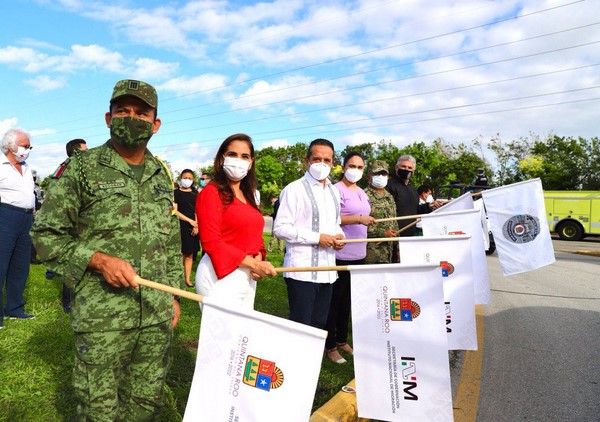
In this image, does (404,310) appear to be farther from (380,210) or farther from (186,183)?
(186,183)

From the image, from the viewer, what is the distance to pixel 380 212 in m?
4.95

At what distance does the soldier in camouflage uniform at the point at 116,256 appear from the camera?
2004mm

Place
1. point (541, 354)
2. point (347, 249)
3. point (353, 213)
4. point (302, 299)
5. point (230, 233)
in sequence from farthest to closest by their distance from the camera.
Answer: point (541, 354) → point (353, 213) → point (347, 249) → point (302, 299) → point (230, 233)

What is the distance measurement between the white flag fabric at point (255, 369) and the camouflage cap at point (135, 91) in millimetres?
1003

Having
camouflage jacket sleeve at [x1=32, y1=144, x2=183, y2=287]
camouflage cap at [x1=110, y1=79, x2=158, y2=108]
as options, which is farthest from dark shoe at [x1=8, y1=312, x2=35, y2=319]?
camouflage cap at [x1=110, y1=79, x2=158, y2=108]

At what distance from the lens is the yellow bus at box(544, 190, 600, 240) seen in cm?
2122

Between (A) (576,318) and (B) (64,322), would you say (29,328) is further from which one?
(A) (576,318)

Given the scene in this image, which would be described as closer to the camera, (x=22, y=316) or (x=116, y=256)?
(x=116, y=256)

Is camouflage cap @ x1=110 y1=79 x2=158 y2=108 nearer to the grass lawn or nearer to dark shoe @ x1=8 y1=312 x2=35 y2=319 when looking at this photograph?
the grass lawn

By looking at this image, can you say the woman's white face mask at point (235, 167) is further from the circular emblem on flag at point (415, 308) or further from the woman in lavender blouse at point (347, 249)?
the woman in lavender blouse at point (347, 249)

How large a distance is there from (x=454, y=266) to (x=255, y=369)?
2428 millimetres

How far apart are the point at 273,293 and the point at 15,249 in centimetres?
361

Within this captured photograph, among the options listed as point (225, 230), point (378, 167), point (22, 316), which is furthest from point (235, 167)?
point (22, 316)

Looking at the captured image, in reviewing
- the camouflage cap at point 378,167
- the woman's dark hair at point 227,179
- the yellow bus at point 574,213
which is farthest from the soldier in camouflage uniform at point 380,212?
the yellow bus at point 574,213
